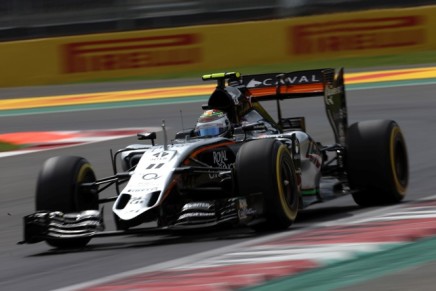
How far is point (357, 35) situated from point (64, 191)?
16.4m

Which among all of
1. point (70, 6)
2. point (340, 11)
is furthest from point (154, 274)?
point (70, 6)

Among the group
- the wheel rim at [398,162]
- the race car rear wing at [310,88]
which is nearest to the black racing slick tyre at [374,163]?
the wheel rim at [398,162]

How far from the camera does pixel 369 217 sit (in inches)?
357

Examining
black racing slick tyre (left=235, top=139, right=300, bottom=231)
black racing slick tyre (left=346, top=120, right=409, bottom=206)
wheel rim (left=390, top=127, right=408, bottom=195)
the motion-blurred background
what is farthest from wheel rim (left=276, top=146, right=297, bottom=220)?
the motion-blurred background

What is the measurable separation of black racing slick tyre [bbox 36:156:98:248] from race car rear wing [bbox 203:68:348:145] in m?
2.00

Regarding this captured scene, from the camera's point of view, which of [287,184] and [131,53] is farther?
[131,53]

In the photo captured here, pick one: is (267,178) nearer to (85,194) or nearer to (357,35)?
(85,194)

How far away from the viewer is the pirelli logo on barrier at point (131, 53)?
83.0ft

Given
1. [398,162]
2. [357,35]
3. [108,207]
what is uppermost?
[357,35]

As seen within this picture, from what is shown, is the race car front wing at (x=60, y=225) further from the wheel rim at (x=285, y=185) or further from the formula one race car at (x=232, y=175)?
the wheel rim at (x=285, y=185)

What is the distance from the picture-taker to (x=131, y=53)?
25.7 meters

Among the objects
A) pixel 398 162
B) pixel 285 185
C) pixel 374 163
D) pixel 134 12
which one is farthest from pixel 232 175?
pixel 134 12

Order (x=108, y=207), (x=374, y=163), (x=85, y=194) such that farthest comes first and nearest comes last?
(x=108, y=207) → (x=374, y=163) → (x=85, y=194)

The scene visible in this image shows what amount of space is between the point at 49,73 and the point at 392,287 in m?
20.8
